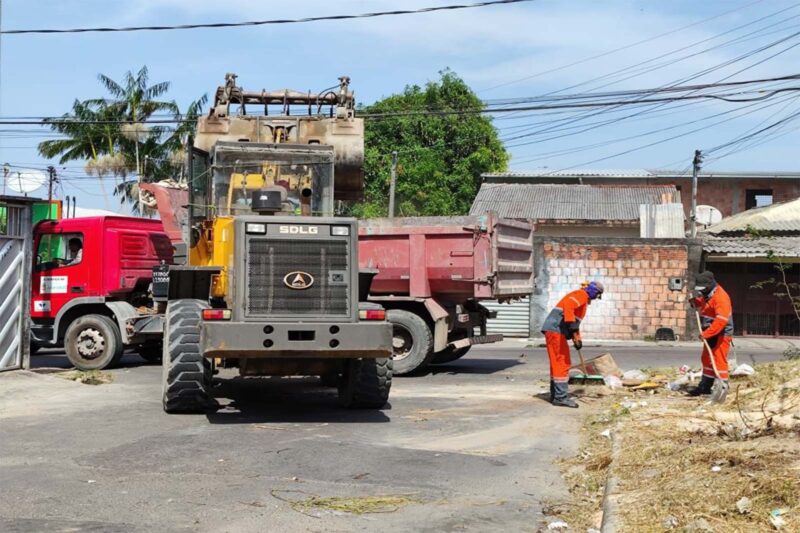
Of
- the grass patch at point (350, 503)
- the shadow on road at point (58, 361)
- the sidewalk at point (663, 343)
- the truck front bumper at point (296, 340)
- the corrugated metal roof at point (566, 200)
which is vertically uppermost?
the corrugated metal roof at point (566, 200)

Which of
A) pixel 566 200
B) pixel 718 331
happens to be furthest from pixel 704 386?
pixel 566 200

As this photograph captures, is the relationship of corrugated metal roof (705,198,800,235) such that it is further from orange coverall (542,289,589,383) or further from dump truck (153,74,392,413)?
dump truck (153,74,392,413)

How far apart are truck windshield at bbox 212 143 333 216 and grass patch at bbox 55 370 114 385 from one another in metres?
4.49

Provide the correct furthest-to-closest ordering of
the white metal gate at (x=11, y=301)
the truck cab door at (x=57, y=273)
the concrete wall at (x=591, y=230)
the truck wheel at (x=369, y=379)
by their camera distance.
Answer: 1. the concrete wall at (x=591, y=230)
2. the truck cab door at (x=57, y=273)
3. the white metal gate at (x=11, y=301)
4. the truck wheel at (x=369, y=379)

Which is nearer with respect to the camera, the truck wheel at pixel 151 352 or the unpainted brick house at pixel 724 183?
the truck wheel at pixel 151 352

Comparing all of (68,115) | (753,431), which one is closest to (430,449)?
(753,431)

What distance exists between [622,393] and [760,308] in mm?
15619

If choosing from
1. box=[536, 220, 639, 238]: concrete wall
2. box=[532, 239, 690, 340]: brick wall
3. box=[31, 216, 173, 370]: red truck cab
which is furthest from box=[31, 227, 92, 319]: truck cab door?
box=[536, 220, 639, 238]: concrete wall

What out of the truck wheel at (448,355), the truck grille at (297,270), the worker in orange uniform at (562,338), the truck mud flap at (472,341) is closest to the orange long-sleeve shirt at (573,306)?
the worker in orange uniform at (562,338)

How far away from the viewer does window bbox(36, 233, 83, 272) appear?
54.0 feet

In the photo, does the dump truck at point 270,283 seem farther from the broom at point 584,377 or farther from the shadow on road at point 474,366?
the shadow on road at point 474,366

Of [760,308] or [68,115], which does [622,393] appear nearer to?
→ [760,308]

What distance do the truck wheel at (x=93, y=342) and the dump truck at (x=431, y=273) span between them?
4.30 m

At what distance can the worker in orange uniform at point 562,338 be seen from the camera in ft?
38.6
